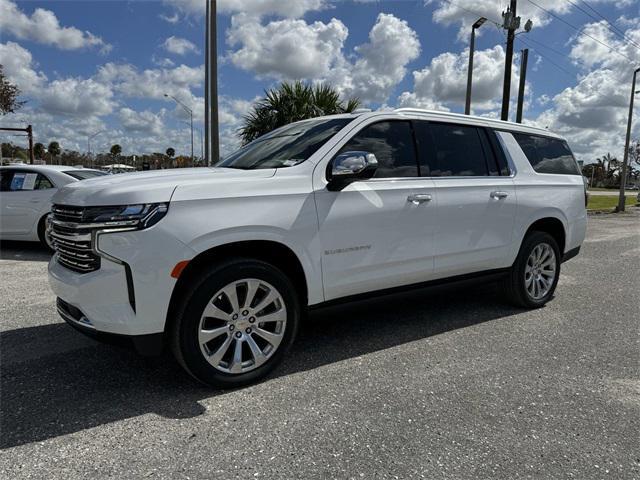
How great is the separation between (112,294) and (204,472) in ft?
3.72

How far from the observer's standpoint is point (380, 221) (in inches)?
143

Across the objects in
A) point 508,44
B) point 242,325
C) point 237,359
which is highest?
point 508,44

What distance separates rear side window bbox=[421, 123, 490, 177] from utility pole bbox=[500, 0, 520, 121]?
40.1ft

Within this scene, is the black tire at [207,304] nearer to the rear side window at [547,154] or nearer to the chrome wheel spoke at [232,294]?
the chrome wheel spoke at [232,294]

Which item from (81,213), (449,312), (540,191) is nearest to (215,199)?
(81,213)

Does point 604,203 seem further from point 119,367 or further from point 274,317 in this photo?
point 119,367

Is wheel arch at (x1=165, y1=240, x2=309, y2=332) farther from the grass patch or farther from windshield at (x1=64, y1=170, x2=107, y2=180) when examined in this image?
the grass patch

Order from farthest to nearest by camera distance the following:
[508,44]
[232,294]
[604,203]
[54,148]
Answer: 1. [54,148]
2. [604,203]
3. [508,44]
4. [232,294]

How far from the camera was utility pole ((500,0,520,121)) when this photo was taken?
14.8 m

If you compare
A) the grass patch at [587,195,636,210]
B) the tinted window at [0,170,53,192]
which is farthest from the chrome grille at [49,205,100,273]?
the grass patch at [587,195,636,210]

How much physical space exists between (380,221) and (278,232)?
0.87 m

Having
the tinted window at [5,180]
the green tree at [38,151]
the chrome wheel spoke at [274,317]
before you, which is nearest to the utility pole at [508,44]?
the tinted window at [5,180]

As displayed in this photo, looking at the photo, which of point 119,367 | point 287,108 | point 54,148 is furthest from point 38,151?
point 119,367

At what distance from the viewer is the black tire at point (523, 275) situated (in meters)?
4.88
